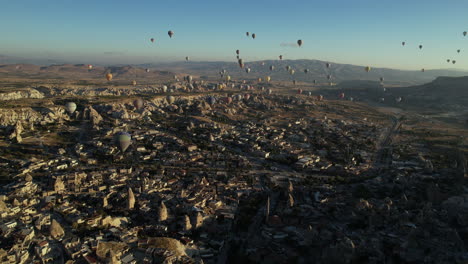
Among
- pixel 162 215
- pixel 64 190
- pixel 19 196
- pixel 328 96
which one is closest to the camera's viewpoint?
pixel 162 215

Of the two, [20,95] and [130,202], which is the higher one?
[20,95]

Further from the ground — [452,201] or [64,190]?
[452,201]

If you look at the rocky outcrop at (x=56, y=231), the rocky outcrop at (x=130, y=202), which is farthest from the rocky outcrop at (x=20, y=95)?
the rocky outcrop at (x=56, y=231)

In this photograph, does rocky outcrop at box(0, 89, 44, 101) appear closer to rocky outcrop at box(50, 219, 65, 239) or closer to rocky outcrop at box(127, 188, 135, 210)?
rocky outcrop at box(127, 188, 135, 210)

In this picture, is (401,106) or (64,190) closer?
(64,190)

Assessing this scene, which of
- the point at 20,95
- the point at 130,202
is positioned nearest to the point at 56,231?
the point at 130,202

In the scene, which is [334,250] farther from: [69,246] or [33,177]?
[33,177]

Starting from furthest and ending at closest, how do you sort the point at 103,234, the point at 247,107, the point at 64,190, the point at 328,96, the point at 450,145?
the point at 328,96 → the point at 247,107 → the point at 450,145 → the point at 64,190 → the point at 103,234

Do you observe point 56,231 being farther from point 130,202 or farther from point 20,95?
point 20,95

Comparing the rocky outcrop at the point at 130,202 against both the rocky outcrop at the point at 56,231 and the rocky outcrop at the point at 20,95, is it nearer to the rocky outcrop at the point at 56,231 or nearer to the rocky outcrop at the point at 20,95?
the rocky outcrop at the point at 56,231

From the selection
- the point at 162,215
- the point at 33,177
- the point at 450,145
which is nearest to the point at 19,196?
the point at 33,177
